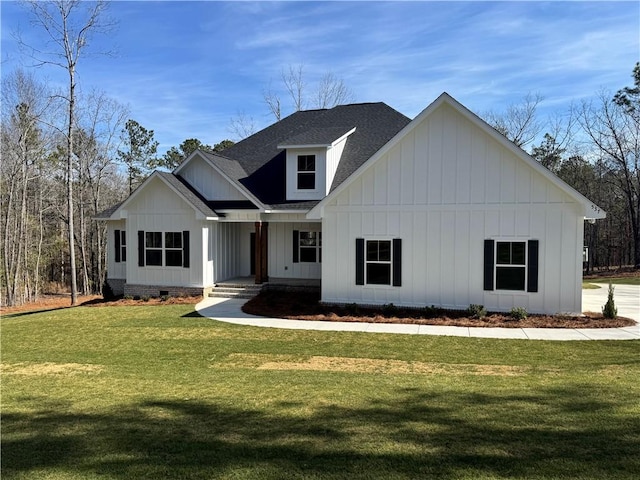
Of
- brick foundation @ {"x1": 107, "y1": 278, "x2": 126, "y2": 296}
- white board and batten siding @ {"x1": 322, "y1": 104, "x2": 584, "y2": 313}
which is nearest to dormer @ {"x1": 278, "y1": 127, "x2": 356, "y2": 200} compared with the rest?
white board and batten siding @ {"x1": 322, "y1": 104, "x2": 584, "y2": 313}

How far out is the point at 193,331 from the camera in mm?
11641

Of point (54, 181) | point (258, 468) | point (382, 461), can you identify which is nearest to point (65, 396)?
point (258, 468)

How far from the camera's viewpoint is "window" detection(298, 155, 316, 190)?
57.8ft

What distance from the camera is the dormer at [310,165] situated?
17281 mm

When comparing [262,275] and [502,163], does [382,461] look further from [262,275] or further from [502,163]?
[262,275]

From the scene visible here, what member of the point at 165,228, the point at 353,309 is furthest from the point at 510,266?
the point at 165,228

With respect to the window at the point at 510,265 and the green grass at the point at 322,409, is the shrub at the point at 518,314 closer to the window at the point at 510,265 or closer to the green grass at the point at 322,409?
the window at the point at 510,265

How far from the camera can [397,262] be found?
45.4 feet

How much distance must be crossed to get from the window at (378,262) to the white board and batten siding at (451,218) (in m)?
0.21

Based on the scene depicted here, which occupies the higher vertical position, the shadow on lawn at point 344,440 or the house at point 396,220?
the house at point 396,220

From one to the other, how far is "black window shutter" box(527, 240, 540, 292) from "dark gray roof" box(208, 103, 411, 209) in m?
7.53

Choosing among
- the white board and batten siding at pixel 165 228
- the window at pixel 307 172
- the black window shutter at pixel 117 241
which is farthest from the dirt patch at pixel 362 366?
the black window shutter at pixel 117 241

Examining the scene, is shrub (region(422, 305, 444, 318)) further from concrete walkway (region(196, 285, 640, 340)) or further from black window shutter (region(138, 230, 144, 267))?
black window shutter (region(138, 230, 144, 267))

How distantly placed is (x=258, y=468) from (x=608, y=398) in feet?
15.1
